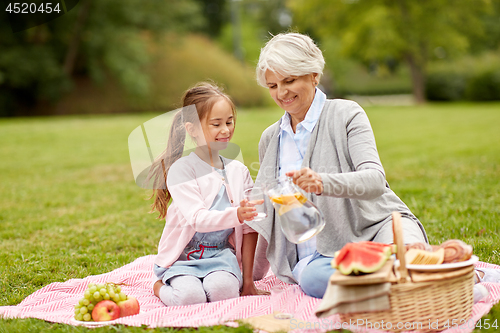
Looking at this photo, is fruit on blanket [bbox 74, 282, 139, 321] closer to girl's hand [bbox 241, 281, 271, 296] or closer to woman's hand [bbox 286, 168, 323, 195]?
girl's hand [bbox 241, 281, 271, 296]

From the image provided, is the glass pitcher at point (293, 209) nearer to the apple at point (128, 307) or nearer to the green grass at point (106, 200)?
the green grass at point (106, 200)

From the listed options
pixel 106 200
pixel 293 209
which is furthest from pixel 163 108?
pixel 293 209

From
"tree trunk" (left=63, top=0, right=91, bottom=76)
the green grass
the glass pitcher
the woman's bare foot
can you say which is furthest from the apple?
"tree trunk" (left=63, top=0, right=91, bottom=76)

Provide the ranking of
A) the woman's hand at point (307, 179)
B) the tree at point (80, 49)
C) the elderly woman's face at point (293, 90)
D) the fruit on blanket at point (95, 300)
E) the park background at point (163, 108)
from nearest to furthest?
the woman's hand at point (307, 179) < the fruit on blanket at point (95, 300) < the elderly woman's face at point (293, 90) < the park background at point (163, 108) < the tree at point (80, 49)

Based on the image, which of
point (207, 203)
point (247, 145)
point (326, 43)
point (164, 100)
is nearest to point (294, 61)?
point (207, 203)

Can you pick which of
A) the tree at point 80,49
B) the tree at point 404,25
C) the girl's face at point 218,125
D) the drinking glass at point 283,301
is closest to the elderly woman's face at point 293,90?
the girl's face at point 218,125

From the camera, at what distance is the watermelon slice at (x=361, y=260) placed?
221cm

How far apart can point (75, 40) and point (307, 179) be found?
24.7 meters

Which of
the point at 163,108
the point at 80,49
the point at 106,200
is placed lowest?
the point at 163,108

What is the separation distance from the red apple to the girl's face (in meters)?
1.11

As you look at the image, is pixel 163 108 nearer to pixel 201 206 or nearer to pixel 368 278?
pixel 201 206

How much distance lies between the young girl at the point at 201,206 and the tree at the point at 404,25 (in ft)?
91.9

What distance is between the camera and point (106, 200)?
6.84 m

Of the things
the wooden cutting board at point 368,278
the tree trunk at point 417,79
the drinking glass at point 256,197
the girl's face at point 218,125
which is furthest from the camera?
the tree trunk at point 417,79
